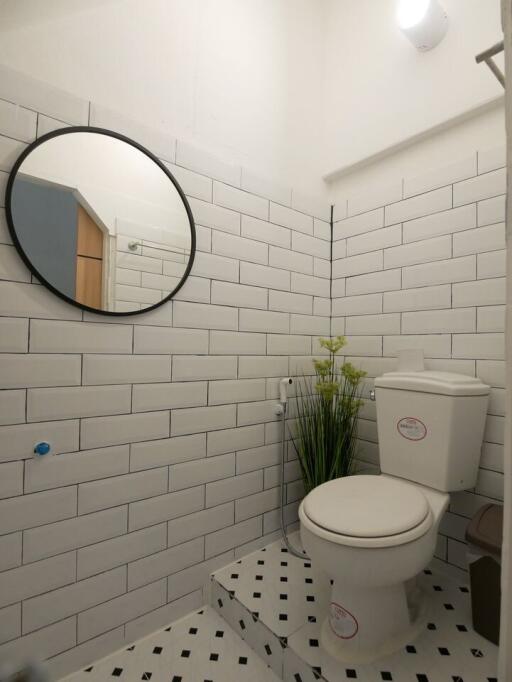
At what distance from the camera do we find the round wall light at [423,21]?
4.81ft

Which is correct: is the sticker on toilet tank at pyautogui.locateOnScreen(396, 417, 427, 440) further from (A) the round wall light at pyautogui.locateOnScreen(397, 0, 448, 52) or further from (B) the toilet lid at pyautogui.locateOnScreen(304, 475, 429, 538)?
(A) the round wall light at pyautogui.locateOnScreen(397, 0, 448, 52)

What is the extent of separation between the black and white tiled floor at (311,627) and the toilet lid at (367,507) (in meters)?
0.43

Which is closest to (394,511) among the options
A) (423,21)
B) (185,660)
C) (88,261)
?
(185,660)

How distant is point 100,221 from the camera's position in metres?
1.21

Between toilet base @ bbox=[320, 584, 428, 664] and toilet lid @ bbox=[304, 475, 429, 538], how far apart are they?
10.0 inches

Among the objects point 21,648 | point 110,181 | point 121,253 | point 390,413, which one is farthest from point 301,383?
point 21,648

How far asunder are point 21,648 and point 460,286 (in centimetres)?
192

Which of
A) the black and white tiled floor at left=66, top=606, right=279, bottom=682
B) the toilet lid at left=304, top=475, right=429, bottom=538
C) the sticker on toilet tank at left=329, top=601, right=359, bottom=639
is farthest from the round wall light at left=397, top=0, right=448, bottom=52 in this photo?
the black and white tiled floor at left=66, top=606, right=279, bottom=682

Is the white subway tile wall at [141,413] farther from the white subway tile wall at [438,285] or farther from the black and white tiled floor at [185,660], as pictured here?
the white subway tile wall at [438,285]

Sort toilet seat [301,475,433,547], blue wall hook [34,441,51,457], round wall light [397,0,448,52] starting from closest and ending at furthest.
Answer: toilet seat [301,475,433,547] < blue wall hook [34,441,51,457] < round wall light [397,0,448,52]

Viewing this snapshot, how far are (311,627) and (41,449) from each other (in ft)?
3.39

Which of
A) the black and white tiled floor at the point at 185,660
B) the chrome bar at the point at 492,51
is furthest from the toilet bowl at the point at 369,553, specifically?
the chrome bar at the point at 492,51

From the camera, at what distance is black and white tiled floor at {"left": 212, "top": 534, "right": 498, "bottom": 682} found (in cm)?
106

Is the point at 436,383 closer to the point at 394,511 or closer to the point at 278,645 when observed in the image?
the point at 394,511
